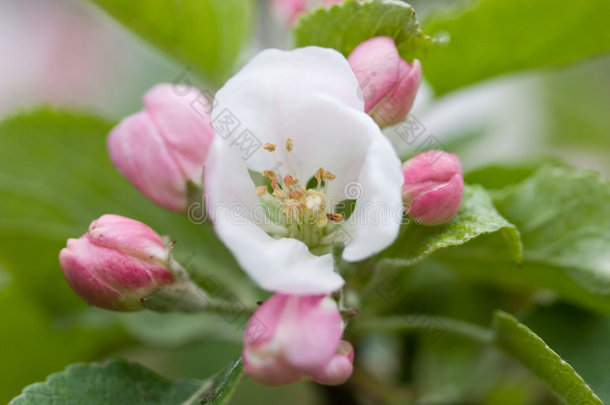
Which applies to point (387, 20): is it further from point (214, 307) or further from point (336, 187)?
point (214, 307)

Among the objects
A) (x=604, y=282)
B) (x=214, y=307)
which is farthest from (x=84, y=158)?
(x=604, y=282)

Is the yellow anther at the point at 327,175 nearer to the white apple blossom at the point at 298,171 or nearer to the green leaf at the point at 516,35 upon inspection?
the white apple blossom at the point at 298,171

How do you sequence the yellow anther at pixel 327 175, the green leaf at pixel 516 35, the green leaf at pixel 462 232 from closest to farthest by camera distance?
the green leaf at pixel 462 232
the yellow anther at pixel 327 175
the green leaf at pixel 516 35

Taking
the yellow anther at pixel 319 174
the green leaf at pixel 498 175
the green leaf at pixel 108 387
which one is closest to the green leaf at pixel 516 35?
the green leaf at pixel 498 175

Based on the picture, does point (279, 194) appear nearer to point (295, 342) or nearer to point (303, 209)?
point (303, 209)

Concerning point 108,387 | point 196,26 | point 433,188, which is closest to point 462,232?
point 433,188

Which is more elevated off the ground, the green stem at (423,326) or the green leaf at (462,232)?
the green leaf at (462,232)
